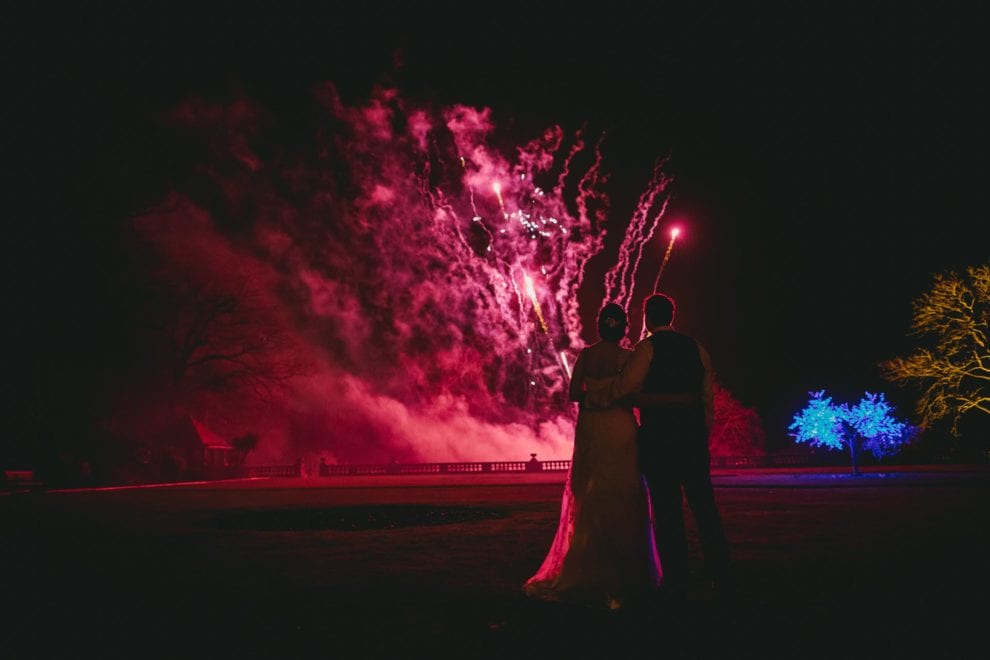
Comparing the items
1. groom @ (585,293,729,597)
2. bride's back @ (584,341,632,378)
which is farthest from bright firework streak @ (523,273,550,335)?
groom @ (585,293,729,597)

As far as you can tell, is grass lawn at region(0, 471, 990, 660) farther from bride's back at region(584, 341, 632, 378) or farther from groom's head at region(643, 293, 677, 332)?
groom's head at region(643, 293, 677, 332)

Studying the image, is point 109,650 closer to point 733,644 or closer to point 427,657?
point 427,657

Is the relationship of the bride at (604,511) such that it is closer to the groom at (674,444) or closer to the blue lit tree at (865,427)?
the groom at (674,444)

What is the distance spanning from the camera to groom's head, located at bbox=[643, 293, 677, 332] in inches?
229

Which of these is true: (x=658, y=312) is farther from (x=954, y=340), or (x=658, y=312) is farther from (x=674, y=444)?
(x=954, y=340)

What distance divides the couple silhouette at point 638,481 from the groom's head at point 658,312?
44 mm

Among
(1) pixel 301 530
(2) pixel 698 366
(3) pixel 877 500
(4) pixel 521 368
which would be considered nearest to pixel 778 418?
(4) pixel 521 368

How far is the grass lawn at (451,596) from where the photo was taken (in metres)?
4.12

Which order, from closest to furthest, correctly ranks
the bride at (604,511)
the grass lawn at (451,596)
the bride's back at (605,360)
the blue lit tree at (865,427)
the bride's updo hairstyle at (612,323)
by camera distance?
the grass lawn at (451,596) → the bride at (604,511) → the bride's back at (605,360) → the bride's updo hairstyle at (612,323) → the blue lit tree at (865,427)

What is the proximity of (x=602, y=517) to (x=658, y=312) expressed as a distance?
5.41ft

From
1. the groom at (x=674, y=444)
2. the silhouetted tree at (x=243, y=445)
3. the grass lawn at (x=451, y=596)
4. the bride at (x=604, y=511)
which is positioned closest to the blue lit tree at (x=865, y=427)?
the grass lawn at (x=451, y=596)

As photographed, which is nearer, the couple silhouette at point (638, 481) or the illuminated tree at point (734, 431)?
the couple silhouette at point (638, 481)

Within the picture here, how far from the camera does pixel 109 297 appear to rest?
109 ft

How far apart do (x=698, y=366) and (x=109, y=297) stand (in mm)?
33488
